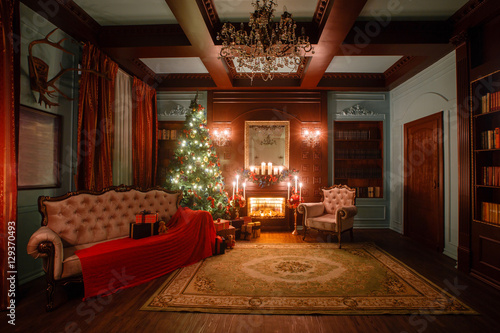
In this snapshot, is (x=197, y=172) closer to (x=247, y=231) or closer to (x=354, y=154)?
(x=247, y=231)

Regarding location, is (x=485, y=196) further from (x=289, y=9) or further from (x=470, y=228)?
(x=289, y=9)

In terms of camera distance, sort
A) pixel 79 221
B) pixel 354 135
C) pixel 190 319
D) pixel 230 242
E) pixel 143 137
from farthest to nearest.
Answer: pixel 354 135 → pixel 143 137 → pixel 230 242 → pixel 79 221 → pixel 190 319

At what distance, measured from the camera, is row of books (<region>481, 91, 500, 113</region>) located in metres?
3.00

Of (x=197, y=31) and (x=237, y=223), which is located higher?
(x=197, y=31)

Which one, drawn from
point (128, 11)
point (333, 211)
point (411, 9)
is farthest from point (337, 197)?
point (128, 11)

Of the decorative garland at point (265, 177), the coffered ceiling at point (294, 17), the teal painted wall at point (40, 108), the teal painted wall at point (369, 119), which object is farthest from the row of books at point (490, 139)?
the teal painted wall at point (40, 108)

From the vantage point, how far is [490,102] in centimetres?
310

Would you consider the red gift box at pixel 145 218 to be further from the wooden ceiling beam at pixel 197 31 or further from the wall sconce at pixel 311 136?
the wall sconce at pixel 311 136

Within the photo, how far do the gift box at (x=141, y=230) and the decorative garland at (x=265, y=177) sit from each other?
109 inches

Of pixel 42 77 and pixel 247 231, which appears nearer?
pixel 42 77

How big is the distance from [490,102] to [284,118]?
3.72 meters

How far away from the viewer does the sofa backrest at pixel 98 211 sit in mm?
2865

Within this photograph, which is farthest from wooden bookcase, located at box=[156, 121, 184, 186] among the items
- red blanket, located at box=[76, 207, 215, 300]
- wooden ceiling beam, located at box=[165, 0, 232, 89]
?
red blanket, located at box=[76, 207, 215, 300]

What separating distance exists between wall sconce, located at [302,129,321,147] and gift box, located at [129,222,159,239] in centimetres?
403
